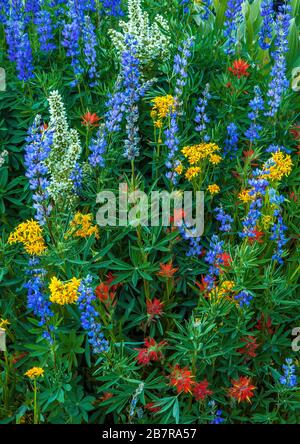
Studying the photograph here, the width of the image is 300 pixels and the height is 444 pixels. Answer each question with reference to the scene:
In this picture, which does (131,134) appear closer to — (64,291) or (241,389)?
(64,291)

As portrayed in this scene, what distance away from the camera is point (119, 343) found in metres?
2.51

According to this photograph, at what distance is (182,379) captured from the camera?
244cm

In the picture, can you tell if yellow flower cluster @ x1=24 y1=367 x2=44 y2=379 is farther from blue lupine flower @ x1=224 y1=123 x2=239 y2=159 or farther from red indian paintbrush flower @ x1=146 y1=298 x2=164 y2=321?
blue lupine flower @ x1=224 y1=123 x2=239 y2=159

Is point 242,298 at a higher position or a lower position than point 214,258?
lower

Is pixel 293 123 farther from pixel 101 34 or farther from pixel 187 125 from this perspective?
pixel 101 34

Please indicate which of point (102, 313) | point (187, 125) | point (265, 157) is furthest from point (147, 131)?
point (102, 313)

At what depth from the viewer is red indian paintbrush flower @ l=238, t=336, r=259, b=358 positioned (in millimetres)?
2635

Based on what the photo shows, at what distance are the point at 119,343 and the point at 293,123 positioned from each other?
1.65m

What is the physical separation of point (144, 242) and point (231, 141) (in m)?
0.69

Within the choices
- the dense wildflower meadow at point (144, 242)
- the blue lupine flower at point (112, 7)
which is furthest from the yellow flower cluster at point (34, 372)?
the blue lupine flower at point (112, 7)

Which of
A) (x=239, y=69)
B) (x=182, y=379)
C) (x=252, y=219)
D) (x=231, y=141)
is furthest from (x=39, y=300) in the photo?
(x=239, y=69)

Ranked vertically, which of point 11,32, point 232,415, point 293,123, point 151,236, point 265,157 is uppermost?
point 11,32

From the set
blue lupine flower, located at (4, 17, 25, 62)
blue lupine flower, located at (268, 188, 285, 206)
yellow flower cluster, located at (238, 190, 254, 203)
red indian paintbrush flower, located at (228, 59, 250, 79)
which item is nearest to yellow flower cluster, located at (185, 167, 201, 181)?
yellow flower cluster, located at (238, 190, 254, 203)

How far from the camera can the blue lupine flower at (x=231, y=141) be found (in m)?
3.06
